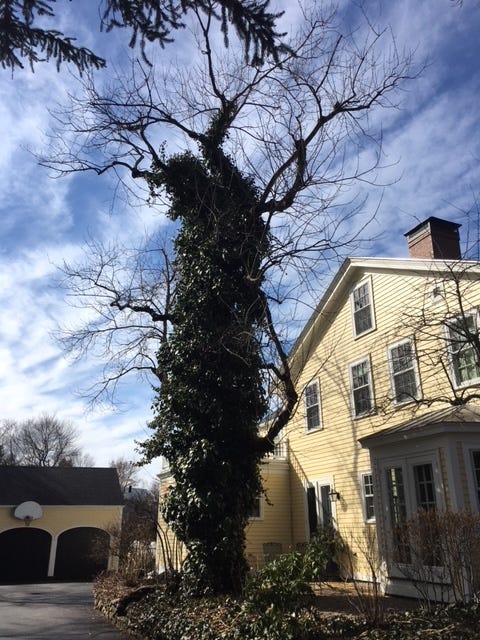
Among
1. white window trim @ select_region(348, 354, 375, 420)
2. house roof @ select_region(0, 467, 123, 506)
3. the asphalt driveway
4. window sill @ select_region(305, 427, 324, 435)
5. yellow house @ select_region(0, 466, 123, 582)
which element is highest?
white window trim @ select_region(348, 354, 375, 420)

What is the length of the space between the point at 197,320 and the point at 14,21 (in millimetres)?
7048

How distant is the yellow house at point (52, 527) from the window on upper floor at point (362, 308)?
52.4 feet

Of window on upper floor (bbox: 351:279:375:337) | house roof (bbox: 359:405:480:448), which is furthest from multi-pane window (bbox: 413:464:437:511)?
window on upper floor (bbox: 351:279:375:337)

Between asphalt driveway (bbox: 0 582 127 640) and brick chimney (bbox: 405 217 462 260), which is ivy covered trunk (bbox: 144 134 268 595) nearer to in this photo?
asphalt driveway (bbox: 0 582 127 640)

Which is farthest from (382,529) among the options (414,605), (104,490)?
(104,490)

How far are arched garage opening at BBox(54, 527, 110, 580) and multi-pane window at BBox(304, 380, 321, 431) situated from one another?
43.4 ft

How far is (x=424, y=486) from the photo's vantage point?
1035 cm

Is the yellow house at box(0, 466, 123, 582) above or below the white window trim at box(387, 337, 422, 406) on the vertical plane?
below

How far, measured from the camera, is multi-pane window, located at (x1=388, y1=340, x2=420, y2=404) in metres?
13.0

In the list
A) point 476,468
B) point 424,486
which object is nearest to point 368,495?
point 424,486

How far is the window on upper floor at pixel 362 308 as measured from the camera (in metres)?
15.1

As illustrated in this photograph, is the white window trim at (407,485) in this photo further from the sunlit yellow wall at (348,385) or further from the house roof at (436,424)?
the sunlit yellow wall at (348,385)

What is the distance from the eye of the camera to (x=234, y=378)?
35.1 feet

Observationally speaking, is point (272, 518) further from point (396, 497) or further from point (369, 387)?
point (396, 497)
